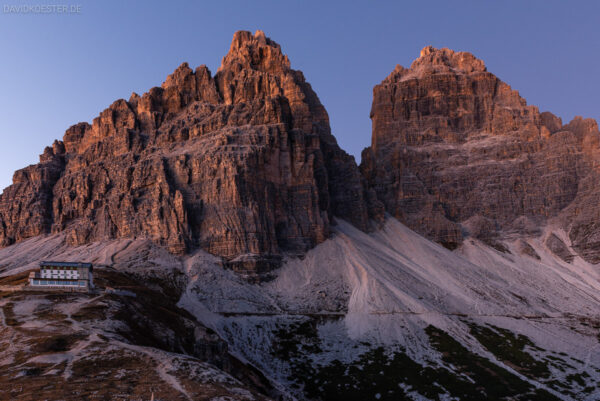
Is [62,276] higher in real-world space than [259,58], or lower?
lower

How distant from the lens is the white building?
86.6 metres

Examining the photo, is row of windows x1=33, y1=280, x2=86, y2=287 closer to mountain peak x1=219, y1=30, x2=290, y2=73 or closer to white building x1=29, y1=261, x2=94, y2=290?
white building x1=29, y1=261, x2=94, y2=290

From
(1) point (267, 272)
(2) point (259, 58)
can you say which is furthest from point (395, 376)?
(2) point (259, 58)

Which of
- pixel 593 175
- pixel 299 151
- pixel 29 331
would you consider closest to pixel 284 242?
pixel 299 151

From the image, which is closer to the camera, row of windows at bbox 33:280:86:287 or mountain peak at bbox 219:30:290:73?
row of windows at bbox 33:280:86:287

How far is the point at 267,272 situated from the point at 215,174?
32294mm

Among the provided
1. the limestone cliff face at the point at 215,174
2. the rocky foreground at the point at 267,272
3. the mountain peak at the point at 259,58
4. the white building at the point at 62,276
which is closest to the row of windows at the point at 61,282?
the white building at the point at 62,276

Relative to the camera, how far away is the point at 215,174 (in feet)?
495

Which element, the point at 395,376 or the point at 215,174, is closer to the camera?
the point at 395,376

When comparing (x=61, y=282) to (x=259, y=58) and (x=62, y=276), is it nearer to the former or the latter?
(x=62, y=276)

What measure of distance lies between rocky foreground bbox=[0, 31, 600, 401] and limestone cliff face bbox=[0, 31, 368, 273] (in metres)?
0.60

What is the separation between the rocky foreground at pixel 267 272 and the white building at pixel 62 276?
4.12m

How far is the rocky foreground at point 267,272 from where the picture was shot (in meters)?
67.8

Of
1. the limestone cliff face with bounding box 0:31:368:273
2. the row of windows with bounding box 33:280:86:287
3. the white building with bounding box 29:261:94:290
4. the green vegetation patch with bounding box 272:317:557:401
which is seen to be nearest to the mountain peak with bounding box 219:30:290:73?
the limestone cliff face with bounding box 0:31:368:273
